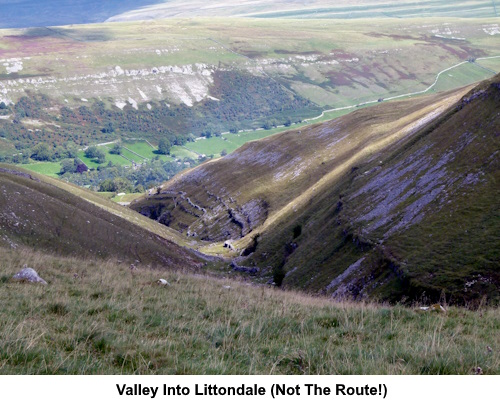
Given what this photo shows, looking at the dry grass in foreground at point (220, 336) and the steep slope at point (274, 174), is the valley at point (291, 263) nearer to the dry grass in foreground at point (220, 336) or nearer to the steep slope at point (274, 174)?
the dry grass in foreground at point (220, 336)

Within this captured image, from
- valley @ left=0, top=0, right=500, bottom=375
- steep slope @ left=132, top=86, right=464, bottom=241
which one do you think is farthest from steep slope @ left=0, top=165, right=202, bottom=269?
steep slope @ left=132, top=86, right=464, bottom=241

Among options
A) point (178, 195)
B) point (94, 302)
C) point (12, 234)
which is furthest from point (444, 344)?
point (178, 195)

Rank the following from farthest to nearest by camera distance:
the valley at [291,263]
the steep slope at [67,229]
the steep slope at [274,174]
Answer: the steep slope at [274,174], the steep slope at [67,229], the valley at [291,263]

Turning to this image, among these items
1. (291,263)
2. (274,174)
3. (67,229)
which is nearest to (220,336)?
(67,229)

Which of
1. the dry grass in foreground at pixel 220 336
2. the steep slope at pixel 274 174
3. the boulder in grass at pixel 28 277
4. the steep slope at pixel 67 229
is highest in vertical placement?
the dry grass in foreground at pixel 220 336

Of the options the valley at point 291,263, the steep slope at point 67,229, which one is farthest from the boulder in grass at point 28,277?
the steep slope at point 67,229

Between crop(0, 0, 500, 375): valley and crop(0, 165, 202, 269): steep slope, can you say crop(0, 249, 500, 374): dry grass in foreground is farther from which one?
crop(0, 165, 202, 269): steep slope
